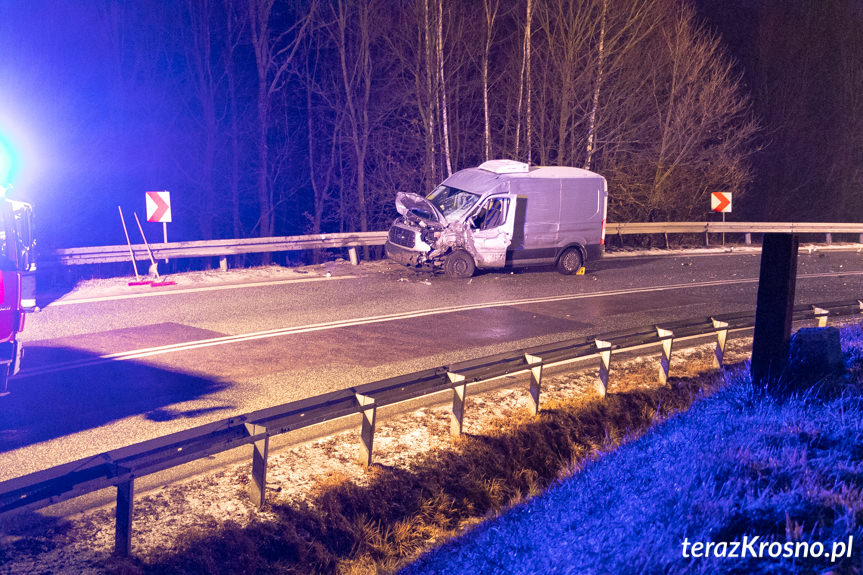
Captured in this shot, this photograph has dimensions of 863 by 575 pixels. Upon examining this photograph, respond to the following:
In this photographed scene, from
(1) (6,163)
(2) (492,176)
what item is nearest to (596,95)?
(2) (492,176)

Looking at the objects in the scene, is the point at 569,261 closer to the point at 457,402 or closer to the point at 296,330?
the point at 296,330

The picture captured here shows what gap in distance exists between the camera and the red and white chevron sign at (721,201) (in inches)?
1014

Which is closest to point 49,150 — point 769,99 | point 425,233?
point 425,233

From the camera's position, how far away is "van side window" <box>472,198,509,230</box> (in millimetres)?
15094

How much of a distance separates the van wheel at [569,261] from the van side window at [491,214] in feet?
7.03

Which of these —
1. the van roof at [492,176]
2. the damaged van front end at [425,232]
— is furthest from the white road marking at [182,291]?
the van roof at [492,176]

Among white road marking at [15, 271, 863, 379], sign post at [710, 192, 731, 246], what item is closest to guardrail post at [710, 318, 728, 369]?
white road marking at [15, 271, 863, 379]

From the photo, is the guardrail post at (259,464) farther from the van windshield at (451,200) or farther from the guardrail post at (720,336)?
the van windshield at (451,200)

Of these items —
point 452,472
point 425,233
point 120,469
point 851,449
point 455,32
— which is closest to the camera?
point 120,469

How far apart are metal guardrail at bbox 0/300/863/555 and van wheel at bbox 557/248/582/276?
8.04m

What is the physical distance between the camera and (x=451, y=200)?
15.8 metres

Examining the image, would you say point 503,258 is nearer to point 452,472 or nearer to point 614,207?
point 452,472

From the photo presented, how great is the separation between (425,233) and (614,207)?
517 inches

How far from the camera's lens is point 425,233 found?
14.9m
